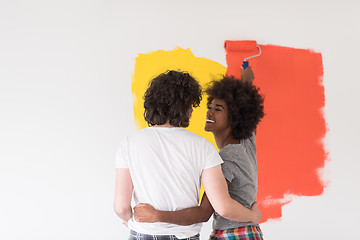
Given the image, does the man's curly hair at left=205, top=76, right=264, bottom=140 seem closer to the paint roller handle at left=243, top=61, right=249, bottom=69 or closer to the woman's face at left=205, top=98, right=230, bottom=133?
the woman's face at left=205, top=98, right=230, bottom=133

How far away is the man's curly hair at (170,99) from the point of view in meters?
1.06

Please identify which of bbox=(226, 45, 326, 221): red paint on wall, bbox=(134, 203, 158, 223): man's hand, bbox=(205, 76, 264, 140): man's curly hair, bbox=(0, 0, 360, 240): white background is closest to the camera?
bbox=(134, 203, 158, 223): man's hand

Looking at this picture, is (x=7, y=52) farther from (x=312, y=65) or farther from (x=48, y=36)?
(x=312, y=65)

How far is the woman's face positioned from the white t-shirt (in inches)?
11.6

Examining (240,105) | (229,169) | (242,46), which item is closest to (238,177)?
(229,169)

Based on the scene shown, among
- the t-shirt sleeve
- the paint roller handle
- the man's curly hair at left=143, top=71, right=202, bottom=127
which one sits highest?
the paint roller handle

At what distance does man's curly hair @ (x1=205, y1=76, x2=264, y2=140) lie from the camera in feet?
4.36

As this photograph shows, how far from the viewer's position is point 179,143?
1.03 meters

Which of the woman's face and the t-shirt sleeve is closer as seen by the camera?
the t-shirt sleeve

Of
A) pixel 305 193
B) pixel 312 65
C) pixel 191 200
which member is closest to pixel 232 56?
pixel 312 65

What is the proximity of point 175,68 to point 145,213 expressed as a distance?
3.14 feet

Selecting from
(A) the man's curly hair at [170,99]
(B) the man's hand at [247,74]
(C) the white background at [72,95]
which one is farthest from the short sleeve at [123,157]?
(B) the man's hand at [247,74]

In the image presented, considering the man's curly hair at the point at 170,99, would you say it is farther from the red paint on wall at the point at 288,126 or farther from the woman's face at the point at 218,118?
the red paint on wall at the point at 288,126

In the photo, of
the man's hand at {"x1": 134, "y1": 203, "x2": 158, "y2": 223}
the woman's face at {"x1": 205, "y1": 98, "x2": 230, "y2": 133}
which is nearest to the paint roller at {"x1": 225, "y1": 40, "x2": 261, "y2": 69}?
the woman's face at {"x1": 205, "y1": 98, "x2": 230, "y2": 133}
